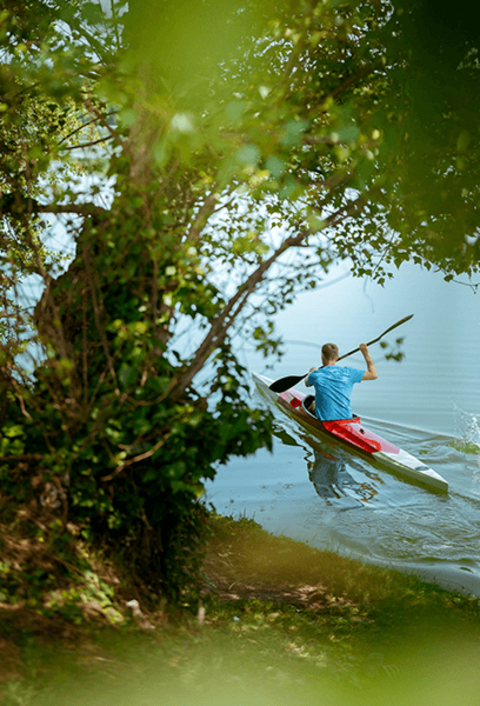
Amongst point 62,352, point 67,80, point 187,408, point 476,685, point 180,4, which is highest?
point 180,4

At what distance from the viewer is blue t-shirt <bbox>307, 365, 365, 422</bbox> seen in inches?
378

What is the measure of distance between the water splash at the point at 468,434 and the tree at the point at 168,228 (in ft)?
26.8

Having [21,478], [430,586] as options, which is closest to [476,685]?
[430,586]

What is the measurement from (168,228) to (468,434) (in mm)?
10193

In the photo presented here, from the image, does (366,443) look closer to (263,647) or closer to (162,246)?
(263,647)

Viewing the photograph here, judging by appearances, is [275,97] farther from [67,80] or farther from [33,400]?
[33,400]

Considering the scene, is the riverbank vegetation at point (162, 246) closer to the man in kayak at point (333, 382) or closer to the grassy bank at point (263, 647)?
the grassy bank at point (263, 647)

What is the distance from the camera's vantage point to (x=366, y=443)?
955cm

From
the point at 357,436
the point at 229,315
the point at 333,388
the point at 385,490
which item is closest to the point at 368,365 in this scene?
the point at 333,388

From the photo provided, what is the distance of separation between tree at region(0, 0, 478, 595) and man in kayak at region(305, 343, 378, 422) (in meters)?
5.13

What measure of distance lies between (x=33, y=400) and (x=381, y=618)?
3.40 m

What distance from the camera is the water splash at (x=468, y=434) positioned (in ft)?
37.8

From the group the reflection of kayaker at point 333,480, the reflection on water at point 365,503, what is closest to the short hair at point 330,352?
the reflection on water at point 365,503

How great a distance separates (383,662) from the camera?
4098 mm
